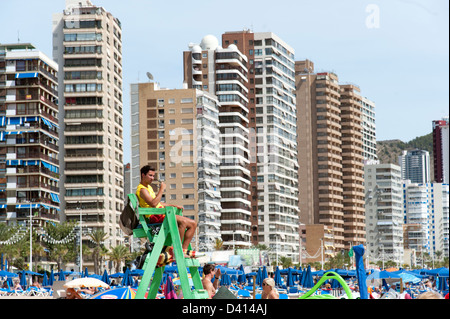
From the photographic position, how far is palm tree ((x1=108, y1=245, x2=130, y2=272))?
89.4 meters

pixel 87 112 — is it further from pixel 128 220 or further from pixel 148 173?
pixel 148 173

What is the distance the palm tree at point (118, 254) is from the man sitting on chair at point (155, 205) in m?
84.7

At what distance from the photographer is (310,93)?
15725 cm

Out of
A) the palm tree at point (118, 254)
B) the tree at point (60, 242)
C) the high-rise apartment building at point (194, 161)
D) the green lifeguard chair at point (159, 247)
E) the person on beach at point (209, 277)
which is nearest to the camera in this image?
the green lifeguard chair at point (159, 247)

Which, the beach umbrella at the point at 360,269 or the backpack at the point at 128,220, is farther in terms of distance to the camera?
the backpack at the point at 128,220

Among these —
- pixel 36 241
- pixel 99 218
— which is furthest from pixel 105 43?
pixel 36 241

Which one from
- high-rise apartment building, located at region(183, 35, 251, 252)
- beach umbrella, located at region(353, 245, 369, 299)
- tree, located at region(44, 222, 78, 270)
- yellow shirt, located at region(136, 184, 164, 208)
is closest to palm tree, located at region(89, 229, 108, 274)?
tree, located at region(44, 222, 78, 270)

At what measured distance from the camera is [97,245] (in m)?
90.8

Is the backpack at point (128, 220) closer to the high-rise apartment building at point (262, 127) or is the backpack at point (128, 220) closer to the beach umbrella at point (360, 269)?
the beach umbrella at point (360, 269)

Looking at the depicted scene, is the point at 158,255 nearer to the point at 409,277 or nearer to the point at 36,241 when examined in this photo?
the point at 409,277

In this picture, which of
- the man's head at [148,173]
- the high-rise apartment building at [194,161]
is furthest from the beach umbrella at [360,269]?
the high-rise apartment building at [194,161]

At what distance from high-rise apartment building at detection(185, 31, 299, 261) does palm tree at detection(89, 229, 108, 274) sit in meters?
28.5

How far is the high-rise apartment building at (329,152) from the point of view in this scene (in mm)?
157875

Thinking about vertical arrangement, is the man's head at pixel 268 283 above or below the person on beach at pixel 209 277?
above
